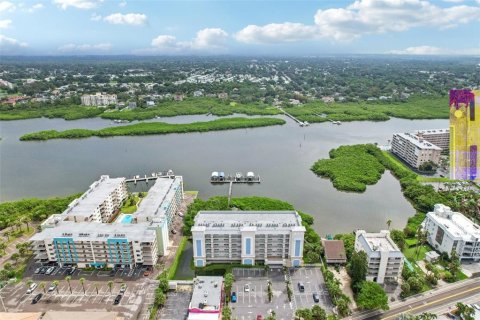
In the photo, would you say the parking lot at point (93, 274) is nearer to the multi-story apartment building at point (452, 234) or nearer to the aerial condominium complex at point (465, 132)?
the multi-story apartment building at point (452, 234)

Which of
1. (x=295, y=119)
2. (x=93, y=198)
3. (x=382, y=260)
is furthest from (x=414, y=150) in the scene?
(x=93, y=198)

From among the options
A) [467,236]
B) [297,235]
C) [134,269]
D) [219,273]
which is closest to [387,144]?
[467,236]

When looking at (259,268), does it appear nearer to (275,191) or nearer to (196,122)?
(275,191)

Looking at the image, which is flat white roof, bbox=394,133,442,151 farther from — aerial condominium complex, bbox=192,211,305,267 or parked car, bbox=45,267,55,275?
parked car, bbox=45,267,55,275

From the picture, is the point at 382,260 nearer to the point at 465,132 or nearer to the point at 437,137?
the point at 465,132

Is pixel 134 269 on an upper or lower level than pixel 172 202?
lower

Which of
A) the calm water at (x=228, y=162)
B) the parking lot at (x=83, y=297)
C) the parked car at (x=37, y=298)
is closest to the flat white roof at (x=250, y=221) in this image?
the parking lot at (x=83, y=297)

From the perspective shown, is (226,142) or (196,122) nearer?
(226,142)

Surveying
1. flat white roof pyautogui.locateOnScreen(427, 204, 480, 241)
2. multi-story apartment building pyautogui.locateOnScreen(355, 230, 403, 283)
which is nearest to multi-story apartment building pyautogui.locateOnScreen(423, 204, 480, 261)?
flat white roof pyautogui.locateOnScreen(427, 204, 480, 241)
